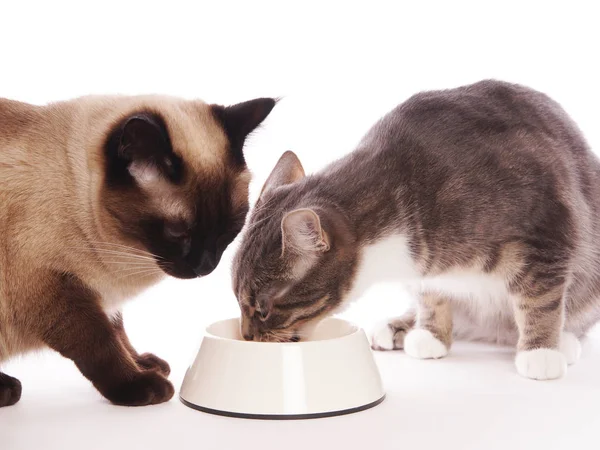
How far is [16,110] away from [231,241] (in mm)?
588

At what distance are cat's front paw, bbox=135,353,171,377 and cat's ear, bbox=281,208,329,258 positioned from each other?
522 mm

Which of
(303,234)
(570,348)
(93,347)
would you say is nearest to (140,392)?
(93,347)

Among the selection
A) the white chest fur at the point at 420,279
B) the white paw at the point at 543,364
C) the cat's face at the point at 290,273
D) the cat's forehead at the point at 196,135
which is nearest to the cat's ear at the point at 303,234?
the cat's face at the point at 290,273

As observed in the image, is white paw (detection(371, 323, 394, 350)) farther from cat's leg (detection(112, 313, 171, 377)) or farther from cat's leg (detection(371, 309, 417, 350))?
cat's leg (detection(112, 313, 171, 377))

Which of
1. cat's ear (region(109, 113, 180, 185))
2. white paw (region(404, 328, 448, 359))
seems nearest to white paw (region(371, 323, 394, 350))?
white paw (region(404, 328, 448, 359))

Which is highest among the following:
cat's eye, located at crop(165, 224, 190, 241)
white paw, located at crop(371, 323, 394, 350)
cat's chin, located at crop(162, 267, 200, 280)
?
cat's eye, located at crop(165, 224, 190, 241)

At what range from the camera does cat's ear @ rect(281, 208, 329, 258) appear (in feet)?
5.66

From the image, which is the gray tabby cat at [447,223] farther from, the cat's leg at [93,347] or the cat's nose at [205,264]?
the cat's leg at [93,347]

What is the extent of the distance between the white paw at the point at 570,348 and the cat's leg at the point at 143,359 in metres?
1.05

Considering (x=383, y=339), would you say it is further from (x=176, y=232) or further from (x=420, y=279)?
(x=176, y=232)

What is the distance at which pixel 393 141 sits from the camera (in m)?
2.06

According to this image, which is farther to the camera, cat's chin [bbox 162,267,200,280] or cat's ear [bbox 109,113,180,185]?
cat's chin [bbox 162,267,200,280]

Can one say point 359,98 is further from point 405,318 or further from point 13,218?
point 13,218

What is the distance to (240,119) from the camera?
1.99 metres
